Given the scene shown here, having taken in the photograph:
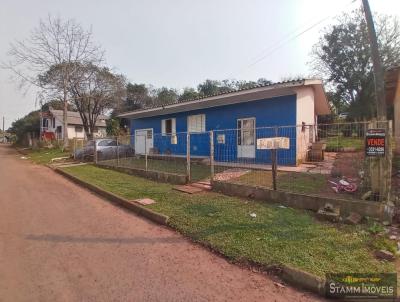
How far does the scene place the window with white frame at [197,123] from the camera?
15.8 metres

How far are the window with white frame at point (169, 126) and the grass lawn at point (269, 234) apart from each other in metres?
10.2

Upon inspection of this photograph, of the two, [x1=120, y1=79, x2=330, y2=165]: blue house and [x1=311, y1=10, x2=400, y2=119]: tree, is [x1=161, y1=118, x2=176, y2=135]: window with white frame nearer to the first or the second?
[x1=120, y1=79, x2=330, y2=165]: blue house

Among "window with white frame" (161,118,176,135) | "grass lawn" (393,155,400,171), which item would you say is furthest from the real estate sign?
"window with white frame" (161,118,176,135)

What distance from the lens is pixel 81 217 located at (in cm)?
687

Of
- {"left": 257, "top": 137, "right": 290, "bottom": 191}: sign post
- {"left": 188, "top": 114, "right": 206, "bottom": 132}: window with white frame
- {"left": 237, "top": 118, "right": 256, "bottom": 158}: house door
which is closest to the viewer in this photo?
{"left": 257, "top": 137, "right": 290, "bottom": 191}: sign post

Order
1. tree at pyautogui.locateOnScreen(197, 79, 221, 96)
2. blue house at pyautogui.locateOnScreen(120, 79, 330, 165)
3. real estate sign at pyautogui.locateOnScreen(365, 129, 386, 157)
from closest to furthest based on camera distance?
1. real estate sign at pyautogui.locateOnScreen(365, 129, 386, 157)
2. blue house at pyautogui.locateOnScreen(120, 79, 330, 165)
3. tree at pyautogui.locateOnScreen(197, 79, 221, 96)

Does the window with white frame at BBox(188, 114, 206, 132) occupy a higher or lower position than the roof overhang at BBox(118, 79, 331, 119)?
lower

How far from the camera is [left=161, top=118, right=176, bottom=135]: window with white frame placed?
17672 mm

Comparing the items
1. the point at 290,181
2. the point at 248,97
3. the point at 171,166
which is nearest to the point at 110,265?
the point at 290,181

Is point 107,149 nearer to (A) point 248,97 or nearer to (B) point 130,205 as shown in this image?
(A) point 248,97

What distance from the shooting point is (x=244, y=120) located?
13.8 metres

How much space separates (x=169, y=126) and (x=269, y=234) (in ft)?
44.6

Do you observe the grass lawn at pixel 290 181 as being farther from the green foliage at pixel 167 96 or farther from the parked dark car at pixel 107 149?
the green foliage at pixel 167 96

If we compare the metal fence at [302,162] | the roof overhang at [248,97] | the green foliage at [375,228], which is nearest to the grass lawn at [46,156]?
the roof overhang at [248,97]
